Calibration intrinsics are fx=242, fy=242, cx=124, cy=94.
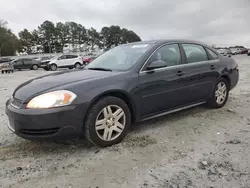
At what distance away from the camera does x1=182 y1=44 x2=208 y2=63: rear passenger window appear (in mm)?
4242

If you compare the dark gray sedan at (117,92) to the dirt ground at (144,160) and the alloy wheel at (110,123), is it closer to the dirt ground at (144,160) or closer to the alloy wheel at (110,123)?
the alloy wheel at (110,123)

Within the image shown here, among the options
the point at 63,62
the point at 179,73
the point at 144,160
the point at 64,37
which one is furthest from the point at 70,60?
the point at 64,37

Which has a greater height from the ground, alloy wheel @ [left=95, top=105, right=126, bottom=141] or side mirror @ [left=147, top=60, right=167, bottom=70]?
side mirror @ [left=147, top=60, right=167, bottom=70]

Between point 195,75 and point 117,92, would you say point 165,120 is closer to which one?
point 195,75

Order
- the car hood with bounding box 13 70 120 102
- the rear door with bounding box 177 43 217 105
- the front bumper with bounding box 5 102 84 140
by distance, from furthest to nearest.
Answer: the rear door with bounding box 177 43 217 105 < the car hood with bounding box 13 70 120 102 < the front bumper with bounding box 5 102 84 140

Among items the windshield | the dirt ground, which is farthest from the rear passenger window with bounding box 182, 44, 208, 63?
the dirt ground

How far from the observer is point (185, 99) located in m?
→ 4.05

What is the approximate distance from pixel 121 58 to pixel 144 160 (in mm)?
1769

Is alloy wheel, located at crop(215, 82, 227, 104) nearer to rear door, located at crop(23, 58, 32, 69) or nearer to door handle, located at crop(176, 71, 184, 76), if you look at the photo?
door handle, located at crop(176, 71, 184, 76)

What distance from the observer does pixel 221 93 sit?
4.81m

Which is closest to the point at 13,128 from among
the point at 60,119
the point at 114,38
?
the point at 60,119

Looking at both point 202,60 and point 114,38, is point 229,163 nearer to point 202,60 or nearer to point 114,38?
point 202,60

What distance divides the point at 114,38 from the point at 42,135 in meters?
88.4

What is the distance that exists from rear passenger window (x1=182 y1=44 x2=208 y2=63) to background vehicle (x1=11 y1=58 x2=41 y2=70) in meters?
25.0
